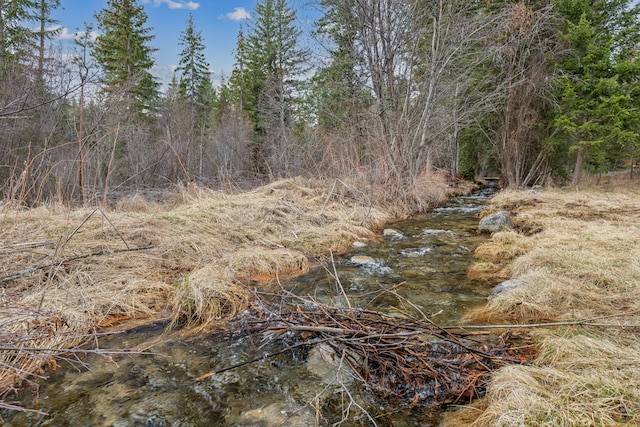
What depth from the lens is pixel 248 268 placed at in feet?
13.1

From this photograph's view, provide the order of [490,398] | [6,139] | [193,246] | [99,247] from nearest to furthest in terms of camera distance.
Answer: [490,398] → [99,247] → [193,246] → [6,139]

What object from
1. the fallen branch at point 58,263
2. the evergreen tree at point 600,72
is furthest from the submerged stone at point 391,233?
the evergreen tree at point 600,72

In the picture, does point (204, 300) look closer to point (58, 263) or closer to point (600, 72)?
point (58, 263)

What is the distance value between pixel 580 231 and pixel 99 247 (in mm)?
6603

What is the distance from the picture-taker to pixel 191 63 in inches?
945

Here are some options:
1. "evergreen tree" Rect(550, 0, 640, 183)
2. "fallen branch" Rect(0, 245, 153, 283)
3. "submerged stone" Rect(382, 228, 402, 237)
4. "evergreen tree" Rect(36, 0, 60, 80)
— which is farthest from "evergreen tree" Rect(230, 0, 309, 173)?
"fallen branch" Rect(0, 245, 153, 283)

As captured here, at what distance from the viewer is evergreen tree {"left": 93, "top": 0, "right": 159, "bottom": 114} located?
1758 cm

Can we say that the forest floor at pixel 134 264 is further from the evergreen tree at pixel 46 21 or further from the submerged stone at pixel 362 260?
the evergreen tree at pixel 46 21

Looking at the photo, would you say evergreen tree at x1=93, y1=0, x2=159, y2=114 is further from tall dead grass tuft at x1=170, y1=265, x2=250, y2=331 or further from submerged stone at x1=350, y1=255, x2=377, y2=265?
tall dead grass tuft at x1=170, y1=265, x2=250, y2=331

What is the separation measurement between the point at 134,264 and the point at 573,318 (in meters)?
Result: 4.14

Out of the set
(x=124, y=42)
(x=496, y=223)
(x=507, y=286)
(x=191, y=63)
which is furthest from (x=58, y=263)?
(x=191, y=63)

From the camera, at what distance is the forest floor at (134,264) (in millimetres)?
2295

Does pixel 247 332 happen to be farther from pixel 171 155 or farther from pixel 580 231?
pixel 171 155

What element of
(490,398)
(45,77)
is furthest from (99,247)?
(45,77)
